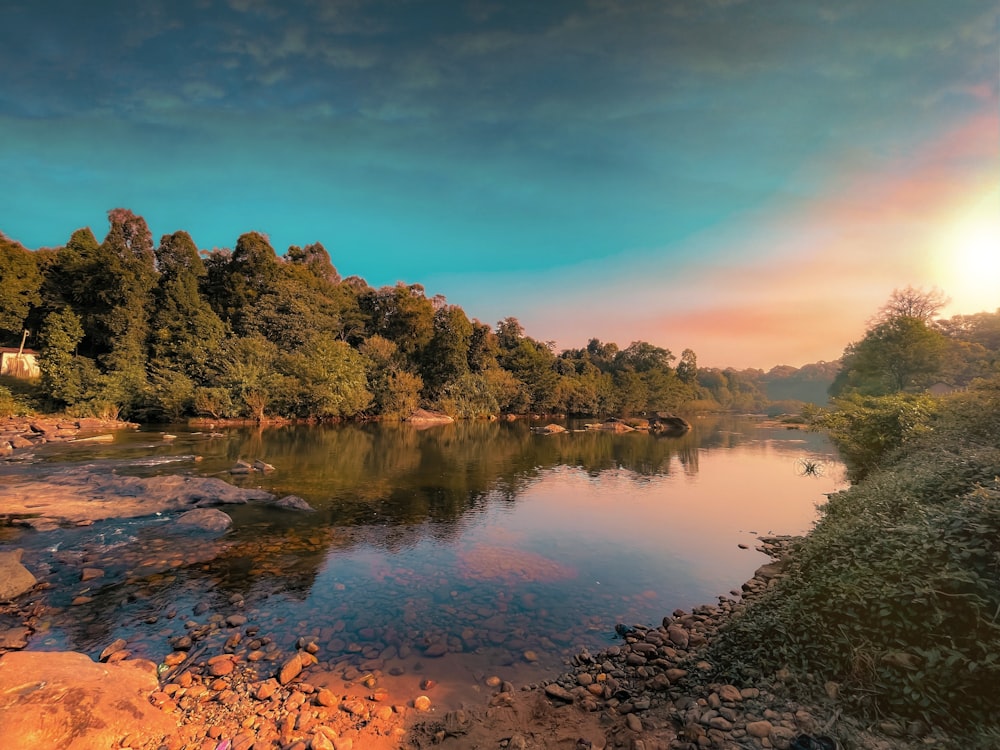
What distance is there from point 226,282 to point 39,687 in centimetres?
5655

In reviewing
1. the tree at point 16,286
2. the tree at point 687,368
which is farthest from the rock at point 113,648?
the tree at point 687,368

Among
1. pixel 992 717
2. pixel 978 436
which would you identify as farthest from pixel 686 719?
pixel 978 436

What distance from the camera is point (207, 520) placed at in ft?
42.4

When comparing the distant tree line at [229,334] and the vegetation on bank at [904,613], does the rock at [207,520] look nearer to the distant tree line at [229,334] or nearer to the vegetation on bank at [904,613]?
the vegetation on bank at [904,613]

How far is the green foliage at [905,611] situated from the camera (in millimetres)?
4145

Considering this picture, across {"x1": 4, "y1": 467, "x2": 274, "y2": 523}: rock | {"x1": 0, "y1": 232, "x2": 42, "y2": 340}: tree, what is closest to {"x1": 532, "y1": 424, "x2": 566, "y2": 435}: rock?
{"x1": 4, "y1": 467, "x2": 274, "y2": 523}: rock

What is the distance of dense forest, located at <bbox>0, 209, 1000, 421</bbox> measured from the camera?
3709cm

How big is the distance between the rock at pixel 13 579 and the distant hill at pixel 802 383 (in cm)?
16895

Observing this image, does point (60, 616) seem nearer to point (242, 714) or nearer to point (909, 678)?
point (242, 714)

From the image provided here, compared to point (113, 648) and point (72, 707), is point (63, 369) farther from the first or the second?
point (72, 707)

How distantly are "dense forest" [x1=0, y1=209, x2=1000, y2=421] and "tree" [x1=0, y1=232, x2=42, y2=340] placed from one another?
97 millimetres

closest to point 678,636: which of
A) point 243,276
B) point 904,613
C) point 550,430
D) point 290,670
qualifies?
point 904,613

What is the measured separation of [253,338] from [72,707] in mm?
45327

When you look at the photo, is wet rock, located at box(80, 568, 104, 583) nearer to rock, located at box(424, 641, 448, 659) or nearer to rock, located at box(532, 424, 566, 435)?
rock, located at box(424, 641, 448, 659)
